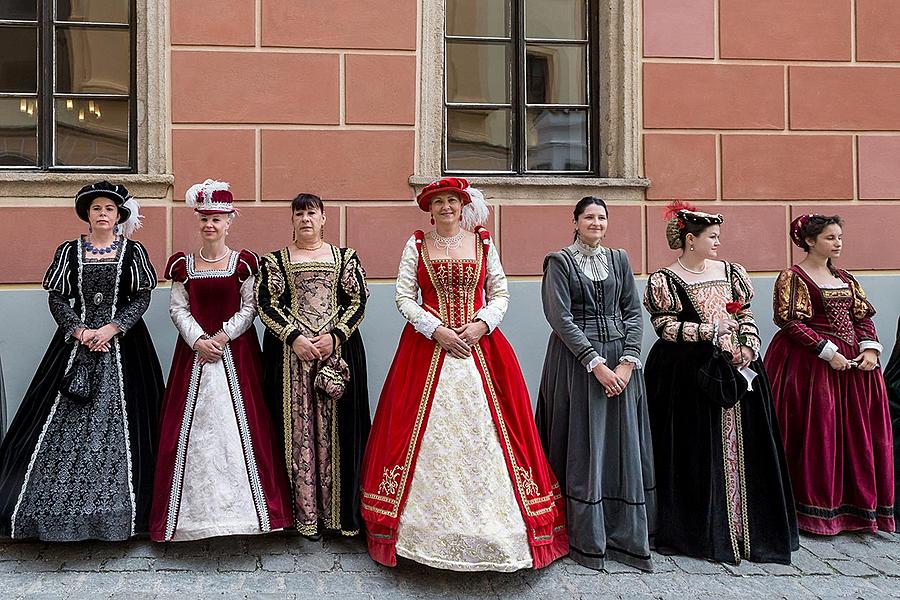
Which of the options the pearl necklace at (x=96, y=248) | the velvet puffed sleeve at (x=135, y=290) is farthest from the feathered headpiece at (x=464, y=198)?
the pearl necklace at (x=96, y=248)

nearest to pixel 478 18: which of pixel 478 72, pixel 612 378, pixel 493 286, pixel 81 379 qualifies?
pixel 478 72

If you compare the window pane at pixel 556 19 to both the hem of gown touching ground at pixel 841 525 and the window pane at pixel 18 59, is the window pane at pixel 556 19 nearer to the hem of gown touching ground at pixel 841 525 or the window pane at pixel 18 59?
the window pane at pixel 18 59

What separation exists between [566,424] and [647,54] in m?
2.69

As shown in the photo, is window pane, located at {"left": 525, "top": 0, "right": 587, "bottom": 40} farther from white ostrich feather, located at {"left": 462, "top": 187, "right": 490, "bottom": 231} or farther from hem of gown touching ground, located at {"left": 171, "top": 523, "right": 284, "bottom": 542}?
hem of gown touching ground, located at {"left": 171, "top": 523, "right": 284, "bottom": 542}

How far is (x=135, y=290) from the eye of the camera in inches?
148

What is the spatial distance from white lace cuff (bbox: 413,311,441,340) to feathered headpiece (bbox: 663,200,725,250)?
1288 mm

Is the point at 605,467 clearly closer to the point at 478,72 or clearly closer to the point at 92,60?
the point at 478,72

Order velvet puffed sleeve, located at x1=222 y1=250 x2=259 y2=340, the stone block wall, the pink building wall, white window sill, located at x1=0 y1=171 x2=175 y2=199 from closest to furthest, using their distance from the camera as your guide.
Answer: velvet puffed sleeve, located at x1=222 y1=250 x2=259 y2=340 < white window sill, located at x1=0 y1=171 x2=175 y2=199 < the pink building wall < the stone block wall

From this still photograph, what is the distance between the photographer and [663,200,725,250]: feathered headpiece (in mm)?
3785

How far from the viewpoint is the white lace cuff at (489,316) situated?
3.55 m

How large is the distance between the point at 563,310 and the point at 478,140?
197 centimetres

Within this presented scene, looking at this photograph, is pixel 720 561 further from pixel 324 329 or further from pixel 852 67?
pixel 852 67

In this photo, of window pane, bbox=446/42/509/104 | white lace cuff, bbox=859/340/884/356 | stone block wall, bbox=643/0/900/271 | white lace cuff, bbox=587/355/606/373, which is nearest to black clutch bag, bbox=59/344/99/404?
white lace cuff, bbox=587/355/606/373

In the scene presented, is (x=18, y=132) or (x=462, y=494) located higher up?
(x=18, y=132)
